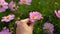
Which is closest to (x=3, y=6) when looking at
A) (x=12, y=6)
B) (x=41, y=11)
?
(x=12, y=6)

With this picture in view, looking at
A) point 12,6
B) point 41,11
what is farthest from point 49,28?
point 12,6

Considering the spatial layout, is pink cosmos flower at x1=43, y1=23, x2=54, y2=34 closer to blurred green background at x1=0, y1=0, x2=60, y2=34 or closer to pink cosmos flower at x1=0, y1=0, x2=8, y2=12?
blurred green background at x1=0, y1=0, x2=60, y2=34

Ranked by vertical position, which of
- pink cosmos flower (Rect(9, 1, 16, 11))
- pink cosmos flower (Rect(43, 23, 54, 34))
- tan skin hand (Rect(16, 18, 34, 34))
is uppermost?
pink cosmos flower (Rect(9, 1, 16, 11))

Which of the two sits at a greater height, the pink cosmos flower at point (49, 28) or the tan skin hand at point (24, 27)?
the tan skin hand at point (24, 27)

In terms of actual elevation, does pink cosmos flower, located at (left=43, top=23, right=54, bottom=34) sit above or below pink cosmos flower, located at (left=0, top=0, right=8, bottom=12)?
below

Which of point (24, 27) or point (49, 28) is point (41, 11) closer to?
point (49, 28)

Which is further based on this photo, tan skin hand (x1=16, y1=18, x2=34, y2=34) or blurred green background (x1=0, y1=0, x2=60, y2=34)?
blurred green background (x1=0, y1=0, x2=60, y2=34)

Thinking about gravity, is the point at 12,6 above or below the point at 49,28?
above

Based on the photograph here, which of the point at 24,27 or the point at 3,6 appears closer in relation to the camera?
the point at 24,27

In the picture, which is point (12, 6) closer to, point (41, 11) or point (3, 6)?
point (3, 6)

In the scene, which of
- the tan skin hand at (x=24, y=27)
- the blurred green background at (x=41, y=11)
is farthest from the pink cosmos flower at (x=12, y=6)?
the tan skin hand at (x=24, y=27)

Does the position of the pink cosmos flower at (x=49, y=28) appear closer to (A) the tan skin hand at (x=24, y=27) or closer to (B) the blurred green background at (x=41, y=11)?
(B) the blurred green background at (x=41, y=11)

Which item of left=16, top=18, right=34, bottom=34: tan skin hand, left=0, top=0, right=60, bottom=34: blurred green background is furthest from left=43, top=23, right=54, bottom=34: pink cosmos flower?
left=16, top=18, right=34, bottom=34: tan skin hand
